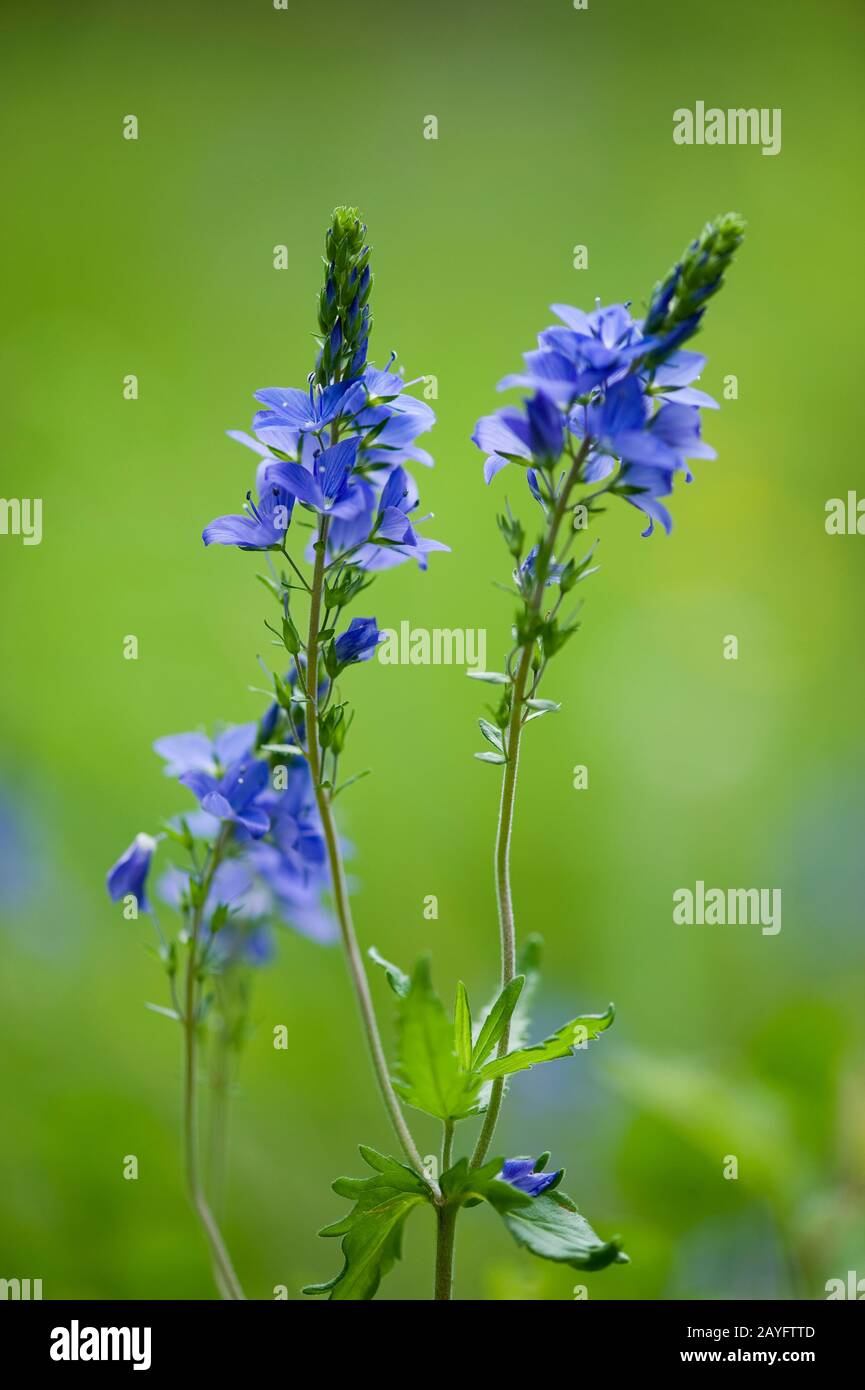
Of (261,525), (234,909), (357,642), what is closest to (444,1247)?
(234,909)

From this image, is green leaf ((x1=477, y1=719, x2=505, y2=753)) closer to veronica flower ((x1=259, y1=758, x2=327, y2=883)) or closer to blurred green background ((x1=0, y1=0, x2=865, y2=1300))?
veronica flower ((x1=259, y1=758, x2=327, y2=883))

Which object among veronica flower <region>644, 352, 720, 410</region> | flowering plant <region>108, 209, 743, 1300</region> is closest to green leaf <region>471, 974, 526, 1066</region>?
flowering plant <region>108, 209, 743, 1300</region>

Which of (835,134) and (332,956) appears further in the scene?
(835,134)

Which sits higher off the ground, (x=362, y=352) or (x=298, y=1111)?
(x=362, y=352)

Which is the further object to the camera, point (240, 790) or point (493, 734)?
point (240, 790)

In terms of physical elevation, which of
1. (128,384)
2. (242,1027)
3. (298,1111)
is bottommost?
(298,1111)

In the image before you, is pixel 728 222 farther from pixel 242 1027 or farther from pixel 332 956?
pixel 332 956

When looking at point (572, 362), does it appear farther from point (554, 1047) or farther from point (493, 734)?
point (554, 1047)
